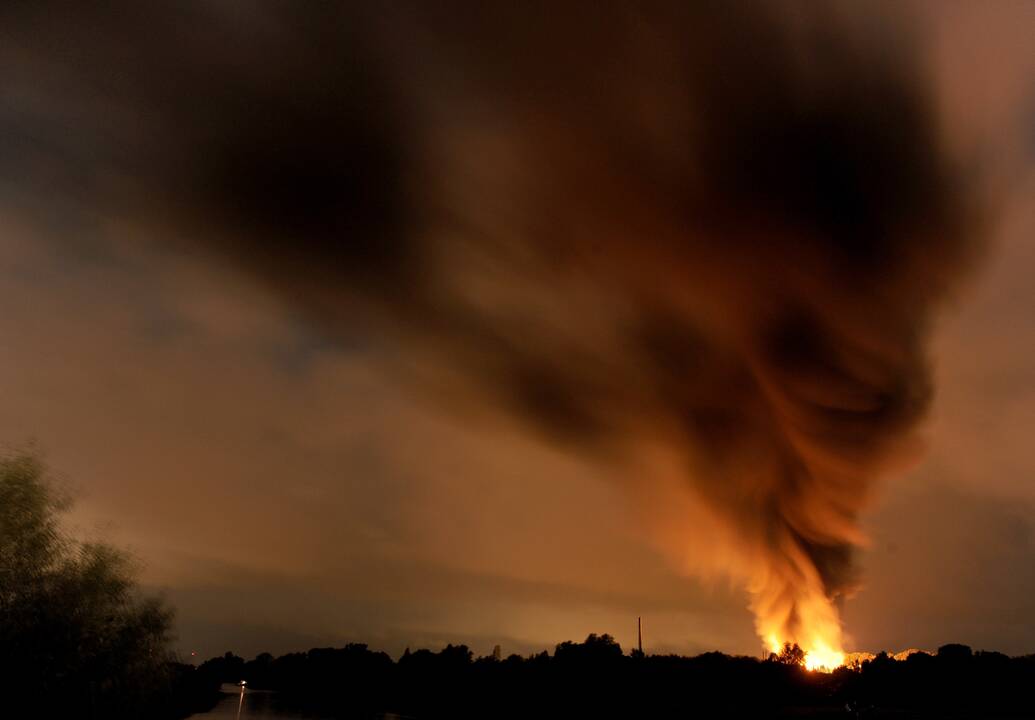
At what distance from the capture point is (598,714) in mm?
154500

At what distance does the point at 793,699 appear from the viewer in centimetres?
14800

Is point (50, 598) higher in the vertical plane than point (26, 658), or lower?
higher

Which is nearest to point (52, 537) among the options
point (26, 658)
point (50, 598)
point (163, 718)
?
point (50, 598)

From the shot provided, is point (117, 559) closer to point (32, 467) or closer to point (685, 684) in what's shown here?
point (32, 467)

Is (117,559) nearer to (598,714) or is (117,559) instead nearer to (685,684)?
(598,714)

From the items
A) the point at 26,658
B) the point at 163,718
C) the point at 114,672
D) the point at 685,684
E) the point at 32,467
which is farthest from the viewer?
the point at 685,684

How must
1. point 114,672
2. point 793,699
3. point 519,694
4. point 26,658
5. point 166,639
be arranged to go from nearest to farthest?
1. point 26,658
2. point 114,672
3. point 166,639
4. point 793,699
5. point 519,694

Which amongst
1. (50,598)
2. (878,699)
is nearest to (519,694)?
(878,699)

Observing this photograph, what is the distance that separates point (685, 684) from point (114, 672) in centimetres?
14483

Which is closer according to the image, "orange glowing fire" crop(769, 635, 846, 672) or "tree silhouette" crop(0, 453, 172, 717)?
"tree silhouette" crop(0, 453, 172, 717)

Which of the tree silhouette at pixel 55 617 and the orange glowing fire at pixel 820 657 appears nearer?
the tree silhouette at pixel 55 617

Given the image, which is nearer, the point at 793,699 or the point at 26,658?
the point at 26,658

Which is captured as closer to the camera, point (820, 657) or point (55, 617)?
point (55, 617)

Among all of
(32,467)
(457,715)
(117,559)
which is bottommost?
(457,715)
